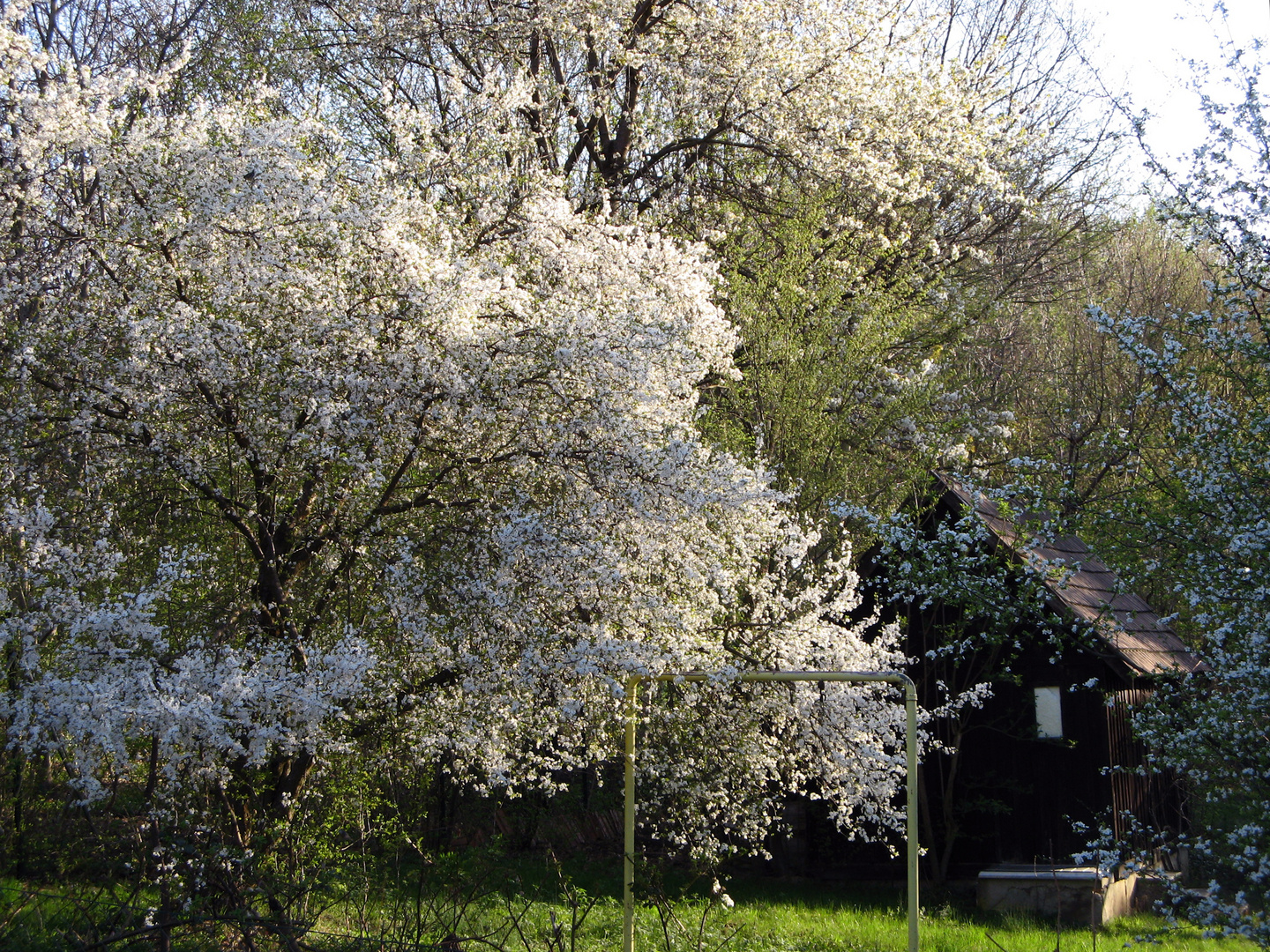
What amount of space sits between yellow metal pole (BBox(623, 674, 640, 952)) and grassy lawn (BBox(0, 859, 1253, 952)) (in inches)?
8.5

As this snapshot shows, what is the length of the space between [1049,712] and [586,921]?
5443 millimetres

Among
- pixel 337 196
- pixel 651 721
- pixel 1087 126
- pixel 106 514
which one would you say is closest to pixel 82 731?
pixel 106 514

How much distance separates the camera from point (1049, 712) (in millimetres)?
11617

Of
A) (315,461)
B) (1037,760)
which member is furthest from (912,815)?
(1037,760)

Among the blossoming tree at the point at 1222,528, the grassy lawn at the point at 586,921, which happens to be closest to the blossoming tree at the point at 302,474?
the grassy lawn at the point at 586,921

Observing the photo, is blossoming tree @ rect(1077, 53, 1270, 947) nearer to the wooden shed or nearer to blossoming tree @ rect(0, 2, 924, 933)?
blossoming tree @ rect(0, 2, 924, 933)

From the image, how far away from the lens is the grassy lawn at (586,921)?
251 inches

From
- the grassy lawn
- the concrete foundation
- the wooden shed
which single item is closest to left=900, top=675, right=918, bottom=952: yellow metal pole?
the grassy lawn

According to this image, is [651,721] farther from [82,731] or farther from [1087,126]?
[1087,126]

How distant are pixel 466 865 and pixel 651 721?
2.38m

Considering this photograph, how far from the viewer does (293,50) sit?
12.6m

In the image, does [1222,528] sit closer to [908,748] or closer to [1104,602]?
[908,748]

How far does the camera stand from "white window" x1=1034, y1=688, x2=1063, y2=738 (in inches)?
455

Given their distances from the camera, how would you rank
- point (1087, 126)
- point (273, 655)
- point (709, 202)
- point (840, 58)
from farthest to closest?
point (1087, 126) < point (709, 202) < point (840, 58) < point (273, 655)
